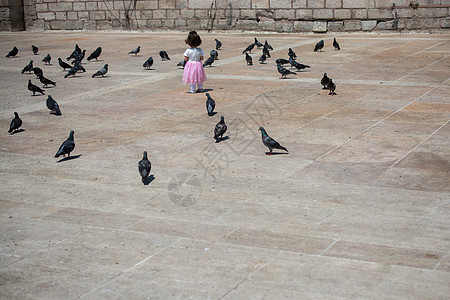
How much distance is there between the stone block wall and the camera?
2744 cm

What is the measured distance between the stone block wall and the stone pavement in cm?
1211

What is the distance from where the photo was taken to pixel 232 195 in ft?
26.9

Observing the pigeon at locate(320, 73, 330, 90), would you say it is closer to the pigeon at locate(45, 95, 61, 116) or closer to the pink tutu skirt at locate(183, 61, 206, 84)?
the pink tutu skirt at locate(183, 61, 206, 84)

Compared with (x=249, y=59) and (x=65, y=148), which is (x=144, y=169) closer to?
(x=65, y=148)

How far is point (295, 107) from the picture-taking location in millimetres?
13547

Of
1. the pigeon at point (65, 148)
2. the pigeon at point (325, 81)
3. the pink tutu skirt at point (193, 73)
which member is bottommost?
the pigeon at point (65, 148)

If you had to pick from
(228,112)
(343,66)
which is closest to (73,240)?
(228,112)

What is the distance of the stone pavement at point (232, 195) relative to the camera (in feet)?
19.2

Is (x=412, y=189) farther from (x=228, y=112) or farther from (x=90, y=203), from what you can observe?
(x=228, y=112)

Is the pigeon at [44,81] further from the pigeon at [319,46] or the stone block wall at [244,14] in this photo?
the stone block wall at [244,14]

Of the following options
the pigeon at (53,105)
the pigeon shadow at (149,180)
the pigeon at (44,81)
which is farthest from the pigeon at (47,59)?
the pigeon shadow at (149,180)

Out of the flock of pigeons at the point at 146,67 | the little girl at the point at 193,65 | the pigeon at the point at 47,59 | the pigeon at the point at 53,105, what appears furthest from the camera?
the pigeon at the point at 47,59

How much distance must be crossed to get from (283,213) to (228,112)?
5.94m

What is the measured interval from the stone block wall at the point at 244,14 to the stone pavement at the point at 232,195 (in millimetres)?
12114
